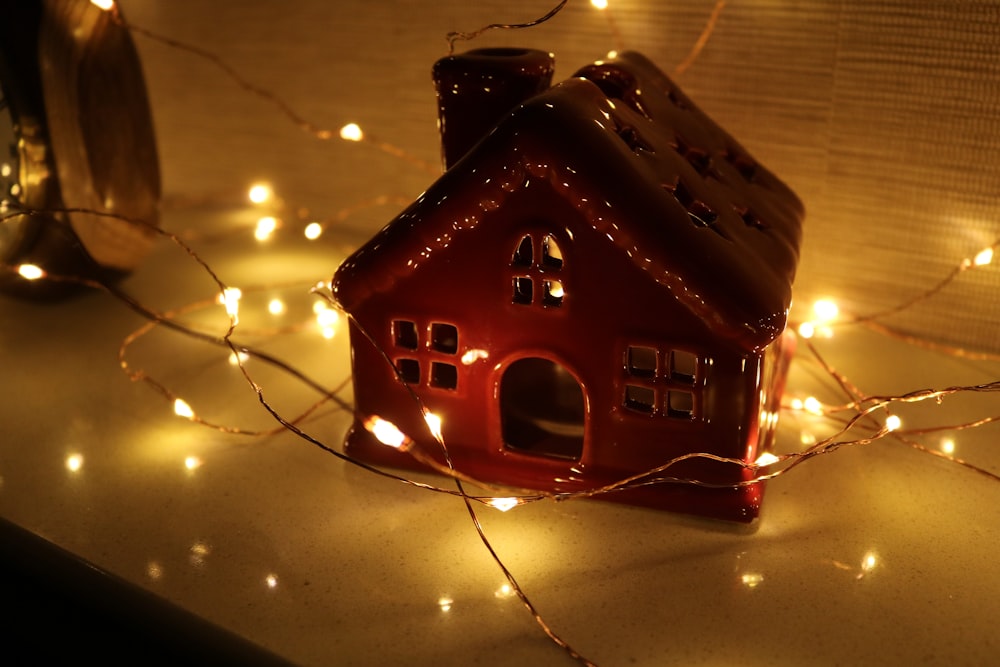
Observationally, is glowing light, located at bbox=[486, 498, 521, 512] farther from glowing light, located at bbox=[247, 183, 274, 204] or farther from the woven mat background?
glowing light, located at bbox=[247, 183, 274, 204]

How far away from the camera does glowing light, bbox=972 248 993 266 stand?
2.98ft

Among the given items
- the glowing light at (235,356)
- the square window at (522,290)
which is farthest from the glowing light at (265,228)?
the square window at (522,290)

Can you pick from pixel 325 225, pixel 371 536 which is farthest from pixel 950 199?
pixel 325 225

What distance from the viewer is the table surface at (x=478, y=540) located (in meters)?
0.61

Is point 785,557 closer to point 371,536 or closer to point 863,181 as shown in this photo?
point 371,536

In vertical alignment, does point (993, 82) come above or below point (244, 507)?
above

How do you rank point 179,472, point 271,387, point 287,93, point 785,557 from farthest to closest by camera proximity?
point 287,93
point 271,387
point 179,472
point 785,557

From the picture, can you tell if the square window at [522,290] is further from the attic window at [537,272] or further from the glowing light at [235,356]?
the glowing light at [235,356]

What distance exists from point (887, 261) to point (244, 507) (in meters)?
0.67

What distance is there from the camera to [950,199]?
3.03 feet

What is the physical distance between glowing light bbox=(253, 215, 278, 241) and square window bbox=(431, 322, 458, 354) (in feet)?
1.88

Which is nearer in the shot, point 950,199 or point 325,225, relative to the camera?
point 950,199

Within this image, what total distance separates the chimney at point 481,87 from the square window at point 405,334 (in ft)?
0.47

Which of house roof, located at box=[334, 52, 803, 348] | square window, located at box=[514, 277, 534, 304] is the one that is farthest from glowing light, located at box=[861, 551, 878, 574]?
square window, located at box=[514, 277, 534, 304]
